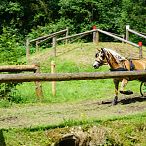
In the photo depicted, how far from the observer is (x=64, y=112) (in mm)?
10555

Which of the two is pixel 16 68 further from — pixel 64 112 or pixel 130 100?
pixel 130 100

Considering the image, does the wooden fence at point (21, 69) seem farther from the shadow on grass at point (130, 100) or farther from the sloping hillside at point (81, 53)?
the sloping hillside at point (81, 53)

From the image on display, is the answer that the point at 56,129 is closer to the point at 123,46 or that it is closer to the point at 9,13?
the point at 123,46

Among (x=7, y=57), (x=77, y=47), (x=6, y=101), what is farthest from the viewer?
(x=77, y=47)

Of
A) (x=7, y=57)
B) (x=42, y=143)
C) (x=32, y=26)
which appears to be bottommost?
(x=42, y=143)

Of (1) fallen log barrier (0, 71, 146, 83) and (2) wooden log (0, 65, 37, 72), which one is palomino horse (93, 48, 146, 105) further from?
(1) fallen log barrier (0, 71, 146, 83)

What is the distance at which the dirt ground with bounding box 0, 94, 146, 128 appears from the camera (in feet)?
30.2

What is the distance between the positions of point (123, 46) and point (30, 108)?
46.9 ft

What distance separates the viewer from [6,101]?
12969 mm

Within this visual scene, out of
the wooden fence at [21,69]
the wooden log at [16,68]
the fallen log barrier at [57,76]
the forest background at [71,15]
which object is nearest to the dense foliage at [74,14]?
the forest background at [71,15]

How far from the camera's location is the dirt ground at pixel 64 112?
9195mm

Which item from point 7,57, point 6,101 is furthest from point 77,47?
point 6,101

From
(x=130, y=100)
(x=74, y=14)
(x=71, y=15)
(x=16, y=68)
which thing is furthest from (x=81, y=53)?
(x=71, y=15)

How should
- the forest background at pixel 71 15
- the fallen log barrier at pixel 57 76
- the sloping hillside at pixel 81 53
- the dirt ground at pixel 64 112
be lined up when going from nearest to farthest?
the fallen log barrier at pixel 57 76 → the dirt ground at pixel 64 112 → the sloping hillside at pixel 81 53 → the forest background at pixel 71 15
